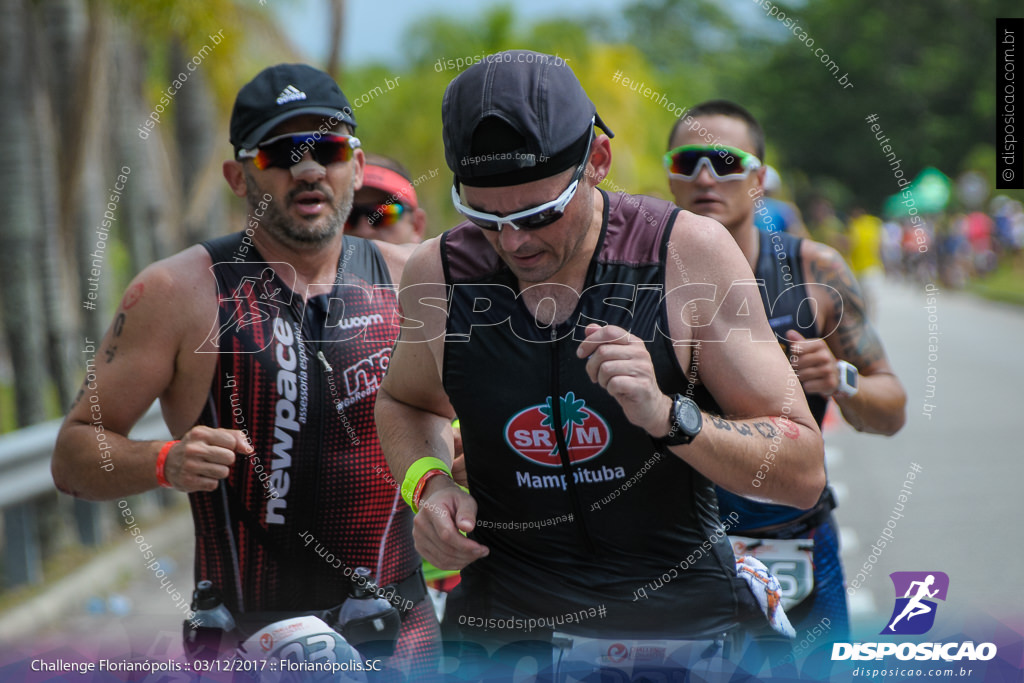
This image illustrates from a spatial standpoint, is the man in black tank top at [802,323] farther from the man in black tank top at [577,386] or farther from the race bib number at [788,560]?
the man in black tank top at [577,386]

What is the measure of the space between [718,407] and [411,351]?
29.3 inches

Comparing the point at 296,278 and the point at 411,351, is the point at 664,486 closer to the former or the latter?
the point at 411,351

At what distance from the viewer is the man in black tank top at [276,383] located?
118 inches

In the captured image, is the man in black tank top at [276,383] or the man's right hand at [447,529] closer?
the man's right hand at [447,529]

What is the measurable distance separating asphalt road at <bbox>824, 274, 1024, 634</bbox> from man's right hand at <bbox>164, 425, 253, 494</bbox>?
1542 mm

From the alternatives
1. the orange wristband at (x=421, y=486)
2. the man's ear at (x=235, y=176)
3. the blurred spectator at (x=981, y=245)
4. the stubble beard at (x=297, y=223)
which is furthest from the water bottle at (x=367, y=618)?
the blurred spectator at (x=981, y=245)

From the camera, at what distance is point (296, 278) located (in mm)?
3152

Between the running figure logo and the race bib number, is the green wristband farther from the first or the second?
the race bib number

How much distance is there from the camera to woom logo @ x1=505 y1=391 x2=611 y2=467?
2.34 metres

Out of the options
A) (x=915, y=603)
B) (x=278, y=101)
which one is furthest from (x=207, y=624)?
(x=915, y=603)

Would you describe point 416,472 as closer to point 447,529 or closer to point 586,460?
point 447,529

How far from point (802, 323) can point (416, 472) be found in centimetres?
164

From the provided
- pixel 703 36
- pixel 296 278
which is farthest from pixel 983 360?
pixel 703 36

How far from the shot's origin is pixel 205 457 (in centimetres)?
260
